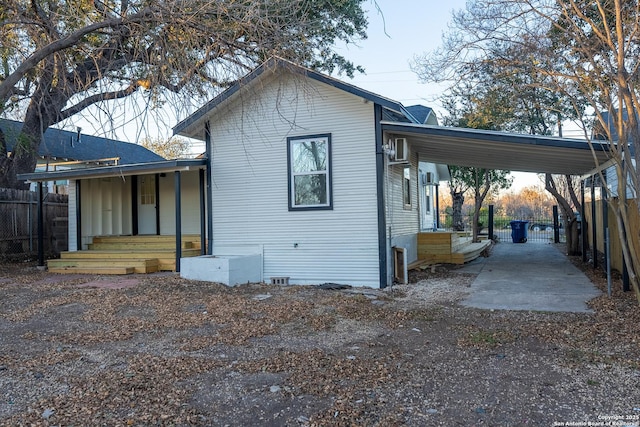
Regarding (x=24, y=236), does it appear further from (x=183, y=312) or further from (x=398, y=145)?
(x=398, y=145)

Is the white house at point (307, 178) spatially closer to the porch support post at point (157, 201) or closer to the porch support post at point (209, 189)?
the porch support post at point (209, 189)

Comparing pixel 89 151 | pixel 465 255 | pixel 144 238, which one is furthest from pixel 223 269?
pixel 89 151

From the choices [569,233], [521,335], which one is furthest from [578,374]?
[569,233]

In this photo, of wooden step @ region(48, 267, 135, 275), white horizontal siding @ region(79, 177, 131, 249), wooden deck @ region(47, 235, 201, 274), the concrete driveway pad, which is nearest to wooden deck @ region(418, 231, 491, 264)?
the concrete driveway pad

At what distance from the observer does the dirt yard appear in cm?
323

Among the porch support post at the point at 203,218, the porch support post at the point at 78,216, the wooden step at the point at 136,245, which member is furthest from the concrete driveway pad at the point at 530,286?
the porch support post at the point at 78,216

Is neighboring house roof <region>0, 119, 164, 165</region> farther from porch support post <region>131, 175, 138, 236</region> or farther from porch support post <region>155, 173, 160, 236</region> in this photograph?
porch support post <region>155, 173, 160, 236</region>

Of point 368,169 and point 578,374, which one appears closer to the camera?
point 578,374

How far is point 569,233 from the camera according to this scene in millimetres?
14719

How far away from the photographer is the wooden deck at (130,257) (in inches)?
422

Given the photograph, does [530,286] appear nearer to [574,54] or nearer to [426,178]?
[574,54]

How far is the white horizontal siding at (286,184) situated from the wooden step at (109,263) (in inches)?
69.7

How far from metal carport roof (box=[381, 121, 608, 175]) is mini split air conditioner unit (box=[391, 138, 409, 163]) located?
166 millimetres

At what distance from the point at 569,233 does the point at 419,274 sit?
7094 mm
